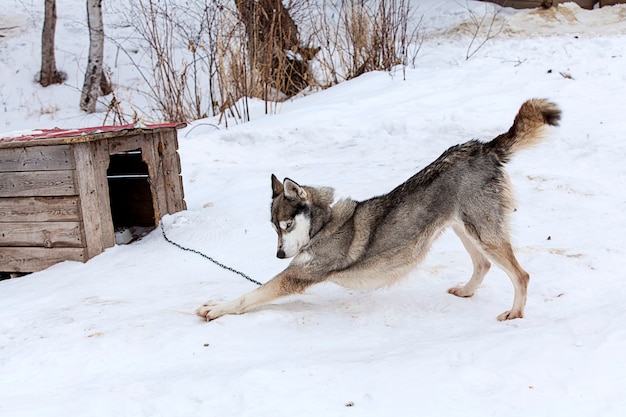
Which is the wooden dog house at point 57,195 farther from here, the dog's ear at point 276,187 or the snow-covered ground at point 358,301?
the dog's ear at point 276,187

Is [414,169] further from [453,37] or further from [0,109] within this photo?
[0,109]

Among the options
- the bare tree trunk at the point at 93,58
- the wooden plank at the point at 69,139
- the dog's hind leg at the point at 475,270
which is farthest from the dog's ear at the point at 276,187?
the bare tree trunk at the point at 93,58

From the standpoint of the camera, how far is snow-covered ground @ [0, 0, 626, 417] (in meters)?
2.73

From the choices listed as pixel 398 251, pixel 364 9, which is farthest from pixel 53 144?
pixel 364 9

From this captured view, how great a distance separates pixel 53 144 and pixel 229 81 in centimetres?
489

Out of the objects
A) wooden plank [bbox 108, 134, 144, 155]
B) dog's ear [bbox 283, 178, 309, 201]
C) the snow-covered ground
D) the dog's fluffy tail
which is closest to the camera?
the snow-covered ground

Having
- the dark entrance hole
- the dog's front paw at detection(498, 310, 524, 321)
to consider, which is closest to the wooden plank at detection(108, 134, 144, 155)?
the dark entrance hole

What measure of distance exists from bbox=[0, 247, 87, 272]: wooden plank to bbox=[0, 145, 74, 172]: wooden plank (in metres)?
0.68

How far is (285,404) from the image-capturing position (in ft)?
8.70

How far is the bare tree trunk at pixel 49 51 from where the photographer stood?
1518 centimetres

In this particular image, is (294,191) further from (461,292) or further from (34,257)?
(34,257)

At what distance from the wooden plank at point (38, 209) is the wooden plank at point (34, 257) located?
26cm

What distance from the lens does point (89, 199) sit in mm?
5117

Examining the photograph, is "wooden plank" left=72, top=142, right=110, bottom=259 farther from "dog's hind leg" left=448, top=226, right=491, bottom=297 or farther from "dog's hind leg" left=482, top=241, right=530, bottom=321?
"dog's hind leg" left=482, top=241, right=530, bottom=321
